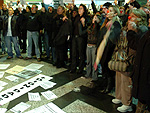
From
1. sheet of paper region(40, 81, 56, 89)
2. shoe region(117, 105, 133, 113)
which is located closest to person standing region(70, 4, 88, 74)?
sheet of paper region(40, 81, 56, 89)

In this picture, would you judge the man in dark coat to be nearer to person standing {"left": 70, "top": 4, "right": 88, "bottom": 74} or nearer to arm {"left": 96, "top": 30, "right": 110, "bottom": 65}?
arm {"left": 96, "top": 30, "right": 110, "bottom": 65}

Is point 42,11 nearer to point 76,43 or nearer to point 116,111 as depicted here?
point 76,43

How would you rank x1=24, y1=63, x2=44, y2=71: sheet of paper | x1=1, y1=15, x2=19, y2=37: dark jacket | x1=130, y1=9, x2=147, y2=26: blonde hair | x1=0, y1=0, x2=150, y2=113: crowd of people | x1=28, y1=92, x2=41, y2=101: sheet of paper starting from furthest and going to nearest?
1. x1=1, y1=15, x2=19, y2=37: dark jacket
2. x1=24, y1=63, x2=44, y2=71: sheet of paper
3. x1=28, y1=92, x2=41, y2=101: sheet of paper
4. x1=130, y1=9, x2=147, y2=26: blonde hair
5. x1=0, y1=0, x2=150, y2=113: crowd of people

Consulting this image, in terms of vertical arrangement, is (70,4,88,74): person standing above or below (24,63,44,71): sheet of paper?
above

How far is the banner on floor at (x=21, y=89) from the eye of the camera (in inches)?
115

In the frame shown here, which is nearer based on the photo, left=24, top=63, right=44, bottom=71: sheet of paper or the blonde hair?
the blonde hair

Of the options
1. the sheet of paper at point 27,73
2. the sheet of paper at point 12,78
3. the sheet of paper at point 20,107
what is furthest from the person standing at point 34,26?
the sheet of paper at point 20,107

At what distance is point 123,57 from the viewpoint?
92.4 inches

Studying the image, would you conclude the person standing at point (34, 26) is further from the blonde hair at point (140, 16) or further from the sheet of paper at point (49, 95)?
the blonde hair at point (140, 16)

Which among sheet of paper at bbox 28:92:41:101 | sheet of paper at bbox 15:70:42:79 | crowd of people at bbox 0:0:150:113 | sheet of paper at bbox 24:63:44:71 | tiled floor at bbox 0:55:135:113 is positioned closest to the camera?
crowd of people at bbox 0:0:150:113

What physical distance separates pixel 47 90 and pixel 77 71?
3.75 ft

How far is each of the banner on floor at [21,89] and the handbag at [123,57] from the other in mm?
1873

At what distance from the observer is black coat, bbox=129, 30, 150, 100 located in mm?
1749

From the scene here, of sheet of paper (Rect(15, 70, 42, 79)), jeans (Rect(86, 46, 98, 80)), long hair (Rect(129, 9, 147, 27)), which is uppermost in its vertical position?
long hair (Rect(129, 9, 147, 27))
